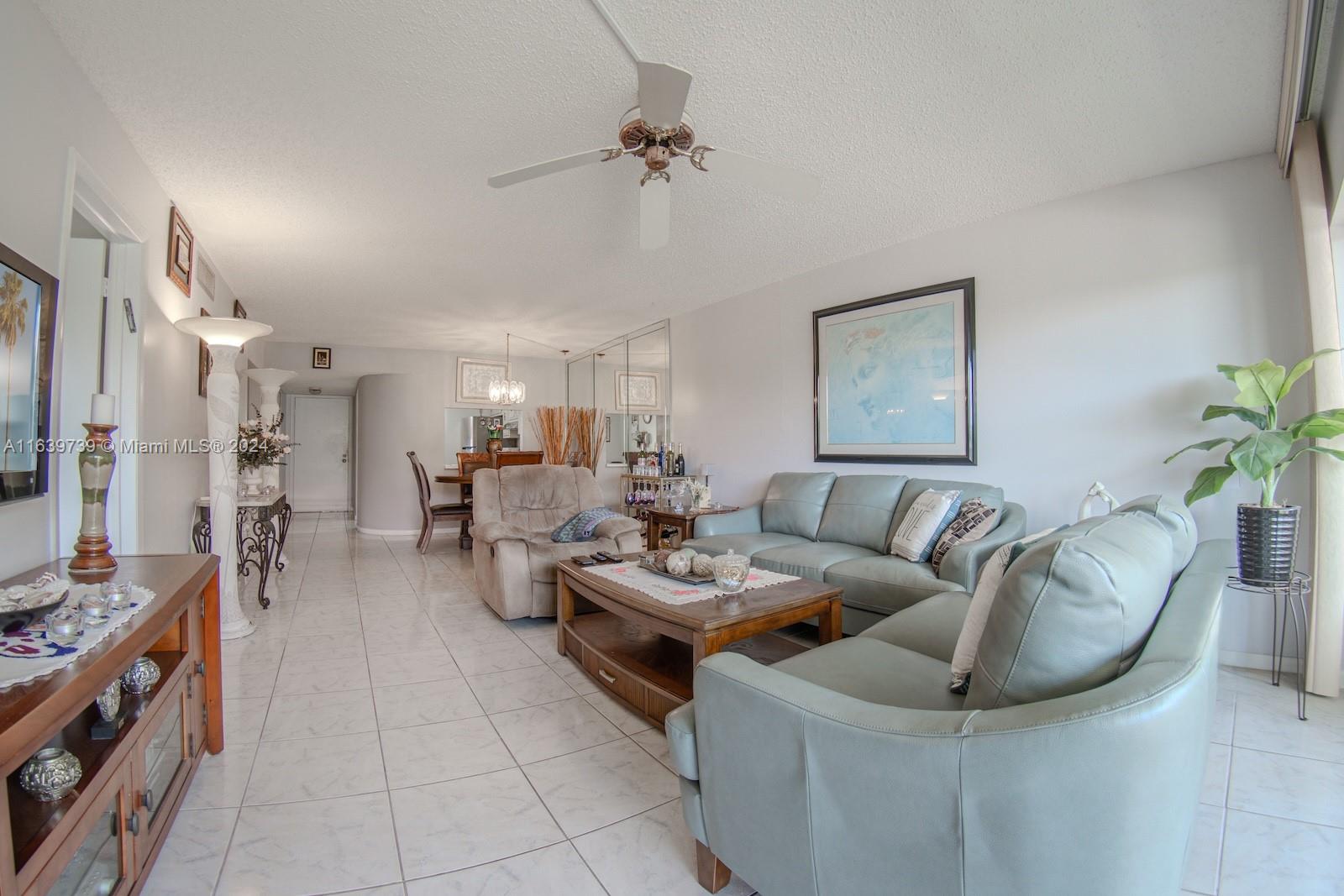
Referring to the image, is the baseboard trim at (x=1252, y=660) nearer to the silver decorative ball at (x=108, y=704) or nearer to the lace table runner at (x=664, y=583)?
the lace table runner at (x=664, y=583)

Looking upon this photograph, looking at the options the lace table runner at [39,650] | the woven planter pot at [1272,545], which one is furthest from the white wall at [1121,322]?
the lace table runner at [39,650]

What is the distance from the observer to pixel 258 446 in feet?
14.3

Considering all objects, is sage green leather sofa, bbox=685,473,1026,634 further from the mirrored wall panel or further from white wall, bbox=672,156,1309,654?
the mirrored wall panel

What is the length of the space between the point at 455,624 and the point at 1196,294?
4.28 meters

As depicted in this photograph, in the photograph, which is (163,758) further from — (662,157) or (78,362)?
(662,157)

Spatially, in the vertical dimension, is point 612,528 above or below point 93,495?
below

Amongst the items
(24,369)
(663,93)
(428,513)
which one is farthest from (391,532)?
(663,93)

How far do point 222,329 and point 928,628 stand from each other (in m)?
3.93

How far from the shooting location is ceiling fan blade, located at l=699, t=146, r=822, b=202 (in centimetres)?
205

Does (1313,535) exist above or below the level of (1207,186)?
below

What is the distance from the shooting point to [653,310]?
5660mm

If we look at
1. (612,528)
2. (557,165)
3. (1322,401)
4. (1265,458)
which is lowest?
(612,528)

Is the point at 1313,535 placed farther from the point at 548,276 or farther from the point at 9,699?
the point at 548,276

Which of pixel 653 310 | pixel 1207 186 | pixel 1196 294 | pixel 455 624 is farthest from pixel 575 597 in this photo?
pixel 1207 186
